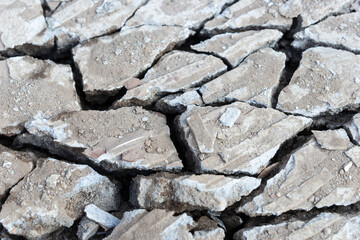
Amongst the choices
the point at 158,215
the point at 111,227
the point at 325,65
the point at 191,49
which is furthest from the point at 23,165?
the point at 325,65

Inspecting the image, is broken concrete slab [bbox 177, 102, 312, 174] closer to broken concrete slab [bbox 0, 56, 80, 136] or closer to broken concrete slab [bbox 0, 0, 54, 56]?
broken concrete slab [bbox 0, 56, 80, 136]

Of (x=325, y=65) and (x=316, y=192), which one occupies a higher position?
(x=325, y=65)

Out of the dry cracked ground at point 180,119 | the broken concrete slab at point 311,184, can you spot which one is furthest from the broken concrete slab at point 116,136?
the broken concrete slab at point 311,184

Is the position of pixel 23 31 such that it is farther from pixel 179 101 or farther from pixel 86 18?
pixel 179 101

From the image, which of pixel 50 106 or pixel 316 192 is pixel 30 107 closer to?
pixel 50 106

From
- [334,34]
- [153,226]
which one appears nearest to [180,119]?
[153,226]
